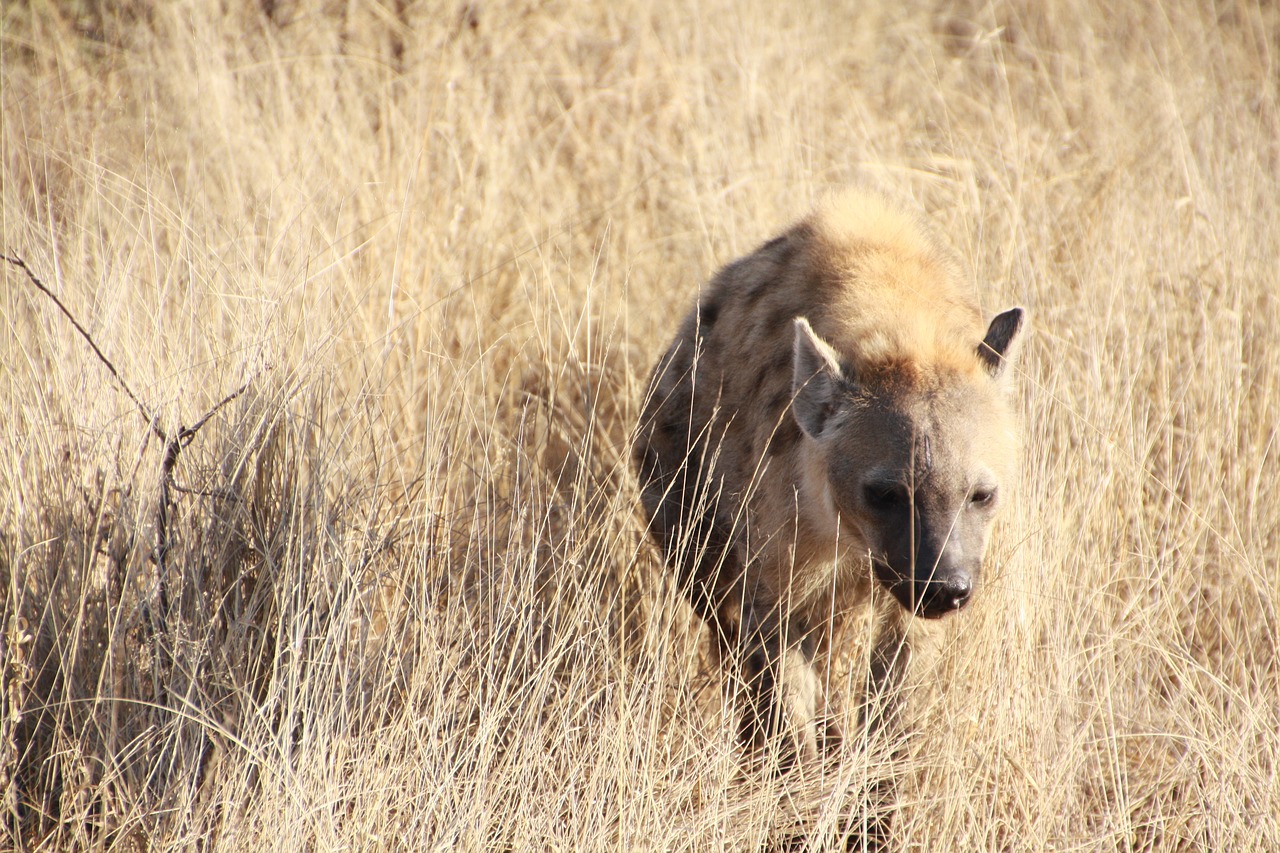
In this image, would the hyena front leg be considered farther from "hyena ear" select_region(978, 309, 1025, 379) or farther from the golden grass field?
"hyena ear" select_region(978, 309, 1025, 379)

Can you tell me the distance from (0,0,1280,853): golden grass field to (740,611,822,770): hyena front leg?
0.45 ft

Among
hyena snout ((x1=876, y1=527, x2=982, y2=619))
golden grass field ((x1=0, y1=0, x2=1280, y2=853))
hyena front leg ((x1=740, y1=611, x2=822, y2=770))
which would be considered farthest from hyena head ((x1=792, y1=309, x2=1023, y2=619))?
golden grass field ((x1=0, y1=0, x2=1280, y2=853))

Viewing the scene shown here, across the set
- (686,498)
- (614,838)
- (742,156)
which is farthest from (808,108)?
(614,838)

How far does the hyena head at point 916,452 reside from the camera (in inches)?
126

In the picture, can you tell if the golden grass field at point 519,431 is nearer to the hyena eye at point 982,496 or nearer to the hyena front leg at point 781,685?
the hyena front leg at point 781,685

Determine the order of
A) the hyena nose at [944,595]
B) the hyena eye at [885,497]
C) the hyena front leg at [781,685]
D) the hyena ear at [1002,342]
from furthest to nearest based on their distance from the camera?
1. the hyena front leg at [781,685]
2. the hyena ear at [1002,342]
3. the hyena eye at [885,497]
4. the hyena nose at [944,595]

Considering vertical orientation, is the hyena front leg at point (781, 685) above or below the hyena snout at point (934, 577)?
below

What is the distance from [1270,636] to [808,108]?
11.4 ft

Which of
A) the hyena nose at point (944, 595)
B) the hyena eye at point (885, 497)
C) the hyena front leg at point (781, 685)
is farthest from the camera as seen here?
the hyena front leg at point (781, 685)

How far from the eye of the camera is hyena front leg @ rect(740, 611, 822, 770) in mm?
3619

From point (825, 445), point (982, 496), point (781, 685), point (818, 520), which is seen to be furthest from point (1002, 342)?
point (781, 685)

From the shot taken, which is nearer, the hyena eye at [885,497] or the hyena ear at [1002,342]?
the hyena eye at [885,497]

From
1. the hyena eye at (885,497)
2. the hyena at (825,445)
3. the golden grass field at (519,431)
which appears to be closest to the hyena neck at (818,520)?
the hyena at (825,445)

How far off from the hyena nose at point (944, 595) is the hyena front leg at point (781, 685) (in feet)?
1.74
